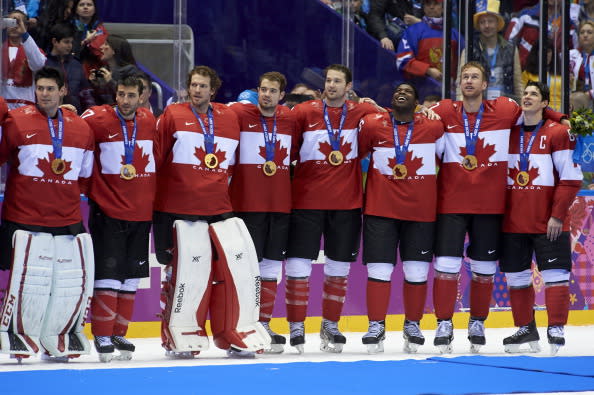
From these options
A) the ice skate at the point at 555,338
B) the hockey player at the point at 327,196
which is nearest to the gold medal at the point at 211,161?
the hockey player at the point at 327,196

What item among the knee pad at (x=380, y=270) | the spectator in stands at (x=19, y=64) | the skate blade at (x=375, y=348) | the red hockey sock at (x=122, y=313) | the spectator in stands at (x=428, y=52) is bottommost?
the skate blade at (x=375, y=348)

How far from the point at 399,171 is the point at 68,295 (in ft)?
6.48

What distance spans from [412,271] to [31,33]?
291 cm

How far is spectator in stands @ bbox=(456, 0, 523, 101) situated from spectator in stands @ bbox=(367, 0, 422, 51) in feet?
1.62

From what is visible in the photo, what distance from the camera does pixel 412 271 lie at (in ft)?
21.7

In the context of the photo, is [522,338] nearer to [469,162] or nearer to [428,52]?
[469,162]

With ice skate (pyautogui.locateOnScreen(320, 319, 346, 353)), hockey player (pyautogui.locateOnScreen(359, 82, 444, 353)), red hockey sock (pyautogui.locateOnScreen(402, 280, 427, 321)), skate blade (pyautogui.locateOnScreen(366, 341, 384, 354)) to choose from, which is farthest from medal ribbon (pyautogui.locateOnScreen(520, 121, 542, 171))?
ice skate (pyautogui.locateOnScreen(320, 319, 346, 353))

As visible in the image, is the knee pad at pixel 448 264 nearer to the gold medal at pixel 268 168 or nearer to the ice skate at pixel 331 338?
the ice skate at pixel 331 338

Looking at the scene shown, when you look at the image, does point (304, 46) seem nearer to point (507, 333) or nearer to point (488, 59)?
point (488, 59)

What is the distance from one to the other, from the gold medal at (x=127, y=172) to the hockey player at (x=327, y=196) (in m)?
1.04

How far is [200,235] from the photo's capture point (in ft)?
20.5

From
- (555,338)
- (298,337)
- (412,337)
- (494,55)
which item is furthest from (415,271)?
(494,55)

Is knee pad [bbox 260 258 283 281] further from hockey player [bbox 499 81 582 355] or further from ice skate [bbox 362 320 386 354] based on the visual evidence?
hockey player [bbox 499 81 582 355]

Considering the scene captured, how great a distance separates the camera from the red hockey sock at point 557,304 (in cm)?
669
